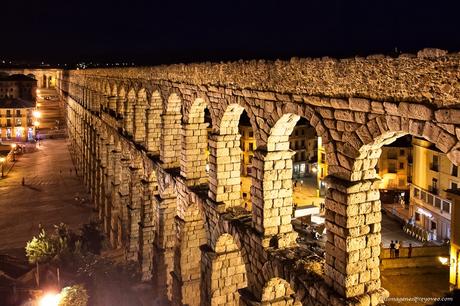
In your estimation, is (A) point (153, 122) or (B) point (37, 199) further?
(B) point (37, 199)

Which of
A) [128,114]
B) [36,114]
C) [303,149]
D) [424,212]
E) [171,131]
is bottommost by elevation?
[424,212]

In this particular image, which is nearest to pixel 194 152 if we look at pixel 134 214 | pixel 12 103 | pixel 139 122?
pixel 139 122

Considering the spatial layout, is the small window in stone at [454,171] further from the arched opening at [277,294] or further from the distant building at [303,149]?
the distant building at [303,149]

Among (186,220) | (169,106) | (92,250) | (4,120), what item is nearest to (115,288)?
(92,250)

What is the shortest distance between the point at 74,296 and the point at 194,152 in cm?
1401

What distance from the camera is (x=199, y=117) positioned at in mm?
19375

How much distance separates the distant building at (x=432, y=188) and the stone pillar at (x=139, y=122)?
2200 centimetres

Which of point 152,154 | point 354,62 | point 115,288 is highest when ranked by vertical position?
point 354,62

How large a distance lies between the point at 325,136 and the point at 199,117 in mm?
9610

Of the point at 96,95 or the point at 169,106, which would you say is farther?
the point at 96,95

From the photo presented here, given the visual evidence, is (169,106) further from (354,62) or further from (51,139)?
(51,139)

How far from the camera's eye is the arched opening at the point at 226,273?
16.6 metres

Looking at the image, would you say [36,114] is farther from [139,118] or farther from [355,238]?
[355,238]

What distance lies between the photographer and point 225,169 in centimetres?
1636
